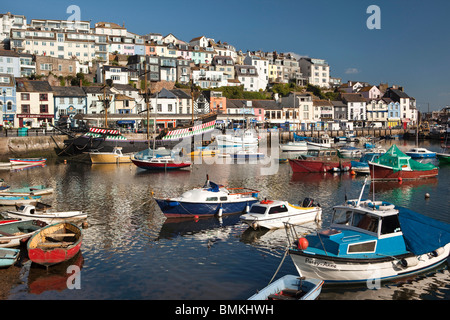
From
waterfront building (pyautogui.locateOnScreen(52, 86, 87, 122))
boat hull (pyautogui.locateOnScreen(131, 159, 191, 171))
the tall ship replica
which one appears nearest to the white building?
waterfront building (pyautogui.locateOnScreen(52, 86, 87, 122))

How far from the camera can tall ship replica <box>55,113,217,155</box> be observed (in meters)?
59.8

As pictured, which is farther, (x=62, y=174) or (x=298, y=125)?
(x=298, y=125)

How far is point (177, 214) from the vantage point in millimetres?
27109

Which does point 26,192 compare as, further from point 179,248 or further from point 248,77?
point 248,77

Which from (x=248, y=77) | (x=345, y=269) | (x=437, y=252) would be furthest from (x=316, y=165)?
(x=248, y=77)

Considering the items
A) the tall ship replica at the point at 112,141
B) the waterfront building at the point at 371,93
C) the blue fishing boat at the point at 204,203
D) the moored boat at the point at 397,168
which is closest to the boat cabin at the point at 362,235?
the blue fishing boat at the point at 204,203

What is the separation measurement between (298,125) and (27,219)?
94.5 m

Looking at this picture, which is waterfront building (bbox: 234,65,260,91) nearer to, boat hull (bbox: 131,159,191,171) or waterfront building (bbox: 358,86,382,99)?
waterfront building (bbox: 358,86,382,99)

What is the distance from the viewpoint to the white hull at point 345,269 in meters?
15.9

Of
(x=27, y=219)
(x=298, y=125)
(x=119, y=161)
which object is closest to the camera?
(x=27, y=219)

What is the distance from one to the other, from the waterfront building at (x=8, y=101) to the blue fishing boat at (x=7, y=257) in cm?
6049

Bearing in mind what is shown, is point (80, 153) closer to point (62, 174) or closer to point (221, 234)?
point (62, 174)

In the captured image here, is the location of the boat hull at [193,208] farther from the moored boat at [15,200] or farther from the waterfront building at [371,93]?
the waterfront building at [371,93]
